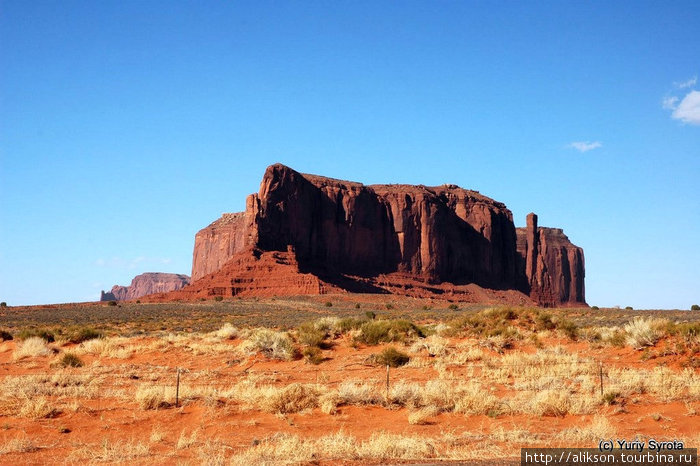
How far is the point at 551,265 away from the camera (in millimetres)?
158375

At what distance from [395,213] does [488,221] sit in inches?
1011

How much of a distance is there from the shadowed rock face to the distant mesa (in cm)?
19

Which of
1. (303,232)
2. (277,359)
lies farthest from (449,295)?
(277,359)

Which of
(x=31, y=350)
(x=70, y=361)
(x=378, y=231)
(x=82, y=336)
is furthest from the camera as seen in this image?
(x=378, y=231)

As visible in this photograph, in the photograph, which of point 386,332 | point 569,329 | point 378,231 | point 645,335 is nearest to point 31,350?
point 386,332

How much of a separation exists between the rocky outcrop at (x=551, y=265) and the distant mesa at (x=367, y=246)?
40cm

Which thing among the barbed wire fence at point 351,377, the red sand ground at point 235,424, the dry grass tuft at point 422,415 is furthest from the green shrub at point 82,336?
the dry grass tuft at point 422,415

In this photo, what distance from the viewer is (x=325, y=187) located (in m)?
111

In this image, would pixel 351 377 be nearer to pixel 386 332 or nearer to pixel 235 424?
pixel 235 424

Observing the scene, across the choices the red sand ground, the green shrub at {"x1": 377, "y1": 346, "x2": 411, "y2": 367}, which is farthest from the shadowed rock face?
the red sand ground

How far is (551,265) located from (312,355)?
149 metres

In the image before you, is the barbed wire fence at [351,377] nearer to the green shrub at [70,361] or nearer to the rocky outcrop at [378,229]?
the green shrub at [70,361]

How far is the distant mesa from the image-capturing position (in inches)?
3440

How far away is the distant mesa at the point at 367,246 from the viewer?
8738 centimetres
